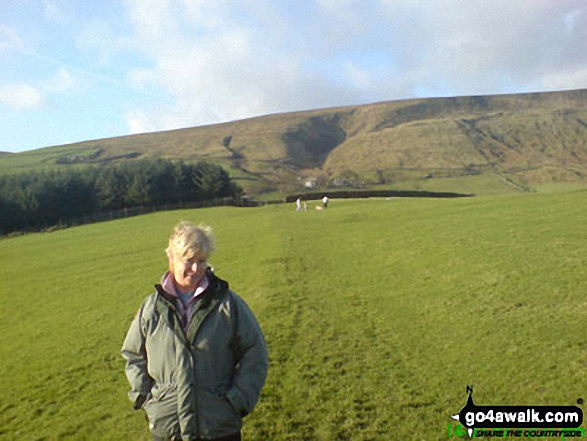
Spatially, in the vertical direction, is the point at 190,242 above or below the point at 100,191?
below

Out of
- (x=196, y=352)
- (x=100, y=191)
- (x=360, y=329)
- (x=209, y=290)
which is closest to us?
(x=196, y=352)

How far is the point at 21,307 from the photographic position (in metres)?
22.7

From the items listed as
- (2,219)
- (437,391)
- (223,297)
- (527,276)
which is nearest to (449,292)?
(527,276)

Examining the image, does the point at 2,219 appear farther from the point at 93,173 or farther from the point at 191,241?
the point at 191,241

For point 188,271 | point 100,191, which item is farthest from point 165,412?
point 100,191

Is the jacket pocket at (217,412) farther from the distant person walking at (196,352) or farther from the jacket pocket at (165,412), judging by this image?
the jacket pocket at (165,412)

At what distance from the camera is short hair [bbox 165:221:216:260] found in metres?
5.05

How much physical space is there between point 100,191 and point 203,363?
92.8m

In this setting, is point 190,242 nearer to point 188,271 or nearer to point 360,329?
point 188,271

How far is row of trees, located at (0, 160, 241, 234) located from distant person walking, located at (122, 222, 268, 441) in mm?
87002

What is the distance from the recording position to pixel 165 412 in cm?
503

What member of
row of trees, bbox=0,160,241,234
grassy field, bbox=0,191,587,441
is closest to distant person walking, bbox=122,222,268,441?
grassy field, bbox=0,191,587,441

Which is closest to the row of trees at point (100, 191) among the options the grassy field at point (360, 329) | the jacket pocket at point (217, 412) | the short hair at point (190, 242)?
the grassy field at point (360, 329)

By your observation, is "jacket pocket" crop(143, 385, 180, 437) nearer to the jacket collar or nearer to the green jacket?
the green jacket
